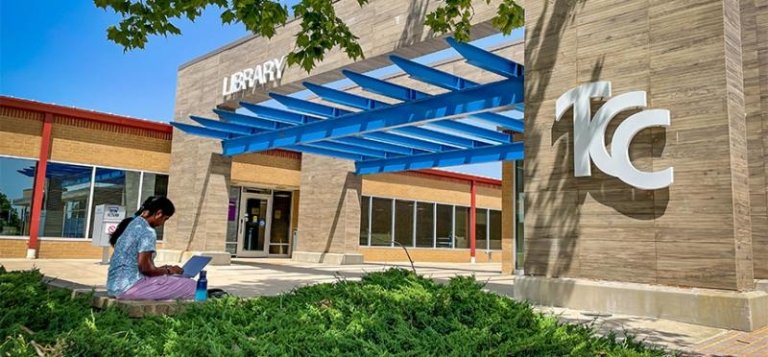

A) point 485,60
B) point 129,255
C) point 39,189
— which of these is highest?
point 485,60

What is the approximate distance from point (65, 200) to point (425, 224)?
14.1m

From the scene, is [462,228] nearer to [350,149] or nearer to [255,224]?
[255,224]

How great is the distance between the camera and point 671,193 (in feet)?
21.5

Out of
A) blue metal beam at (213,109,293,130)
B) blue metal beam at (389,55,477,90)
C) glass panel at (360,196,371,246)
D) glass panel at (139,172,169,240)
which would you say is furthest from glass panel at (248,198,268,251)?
blue metal beam at (389,55,477,90)

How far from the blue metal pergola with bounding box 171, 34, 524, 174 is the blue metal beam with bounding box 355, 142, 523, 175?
0.03 metres

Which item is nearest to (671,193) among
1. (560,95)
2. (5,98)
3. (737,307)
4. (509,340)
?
(737,307)

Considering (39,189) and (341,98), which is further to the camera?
(39,189)

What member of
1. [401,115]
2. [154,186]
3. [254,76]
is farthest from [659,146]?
[154,186]

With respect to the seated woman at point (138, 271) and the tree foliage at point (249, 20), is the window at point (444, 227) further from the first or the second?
the seated woman at point (138, 271)

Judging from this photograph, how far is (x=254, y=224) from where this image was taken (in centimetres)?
2098

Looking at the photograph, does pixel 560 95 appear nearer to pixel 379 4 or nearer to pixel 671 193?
pixel 671 193

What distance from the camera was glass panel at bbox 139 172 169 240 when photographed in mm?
17500

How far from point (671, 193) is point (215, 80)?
43.1 ft

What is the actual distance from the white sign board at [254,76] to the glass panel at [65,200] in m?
5.31
